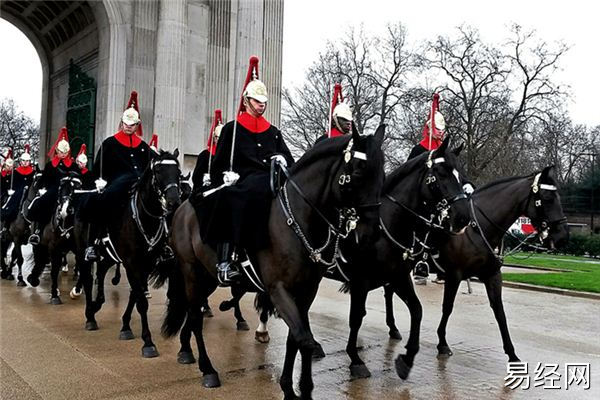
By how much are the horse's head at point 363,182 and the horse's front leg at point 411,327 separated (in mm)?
2245

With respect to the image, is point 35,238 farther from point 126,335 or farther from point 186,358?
point 186,358

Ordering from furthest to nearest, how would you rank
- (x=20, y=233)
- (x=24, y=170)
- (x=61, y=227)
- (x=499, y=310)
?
(x=24, y=170) → (x=20, y=233) → (x=61, y=227) → (x=499, y=310)

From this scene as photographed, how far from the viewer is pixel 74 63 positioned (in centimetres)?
2159

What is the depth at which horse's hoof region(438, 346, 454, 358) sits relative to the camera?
24.8 feet

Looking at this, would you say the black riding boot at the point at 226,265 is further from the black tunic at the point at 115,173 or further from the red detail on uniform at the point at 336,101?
the black tunic at the point at 115,173

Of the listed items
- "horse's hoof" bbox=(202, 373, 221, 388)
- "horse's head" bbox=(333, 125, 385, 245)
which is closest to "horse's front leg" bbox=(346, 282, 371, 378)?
"horse's hoof" bbox=(202, 373, 221, 388)

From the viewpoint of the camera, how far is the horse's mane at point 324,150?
16.8 feet

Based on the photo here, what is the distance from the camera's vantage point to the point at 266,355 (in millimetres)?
7379

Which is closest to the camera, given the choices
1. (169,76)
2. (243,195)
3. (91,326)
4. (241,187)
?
(243,195)

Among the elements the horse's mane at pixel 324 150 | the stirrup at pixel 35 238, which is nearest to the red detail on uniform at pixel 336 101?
the horse's mane at pixel 324 150

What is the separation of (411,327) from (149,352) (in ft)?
10.4

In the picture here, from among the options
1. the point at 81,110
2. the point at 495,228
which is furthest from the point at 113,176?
the point at 81,110

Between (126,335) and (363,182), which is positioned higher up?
(363,182)

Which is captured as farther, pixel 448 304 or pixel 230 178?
pixel 448 304
